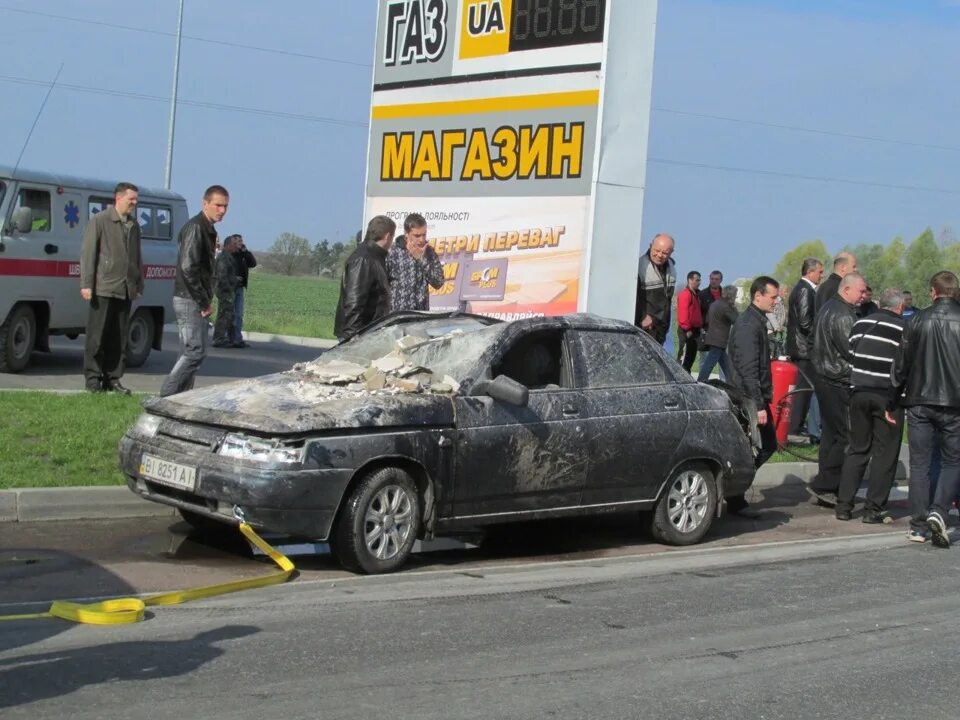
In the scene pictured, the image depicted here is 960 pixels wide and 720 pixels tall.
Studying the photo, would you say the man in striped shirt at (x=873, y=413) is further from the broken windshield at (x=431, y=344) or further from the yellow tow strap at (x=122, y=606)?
the yellow tow strap at (x=122, y=606)

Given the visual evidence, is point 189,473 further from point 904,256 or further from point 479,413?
point 904,256

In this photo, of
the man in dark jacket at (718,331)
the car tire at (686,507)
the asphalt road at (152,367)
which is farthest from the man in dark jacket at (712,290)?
the car tire at (686,507)

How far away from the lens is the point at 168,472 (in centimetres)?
850

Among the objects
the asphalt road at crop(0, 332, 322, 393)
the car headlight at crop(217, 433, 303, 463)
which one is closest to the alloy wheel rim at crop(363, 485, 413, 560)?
the car headlight at crop(217, 433, 303, 463)

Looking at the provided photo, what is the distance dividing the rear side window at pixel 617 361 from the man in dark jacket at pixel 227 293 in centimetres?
1415

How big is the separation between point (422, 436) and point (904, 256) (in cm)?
6204

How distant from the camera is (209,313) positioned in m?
12.2

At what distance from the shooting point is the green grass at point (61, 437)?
32.6 feet

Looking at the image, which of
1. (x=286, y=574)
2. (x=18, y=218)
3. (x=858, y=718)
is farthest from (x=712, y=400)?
(x=18, y=218)

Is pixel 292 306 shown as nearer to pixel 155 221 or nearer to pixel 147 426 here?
pixel 155 221

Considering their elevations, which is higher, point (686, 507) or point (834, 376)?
point (834, 376)

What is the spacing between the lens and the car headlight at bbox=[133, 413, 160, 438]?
8.80 meters

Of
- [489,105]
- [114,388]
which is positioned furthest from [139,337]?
[489,105]

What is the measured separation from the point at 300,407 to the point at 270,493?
59 centimetres
